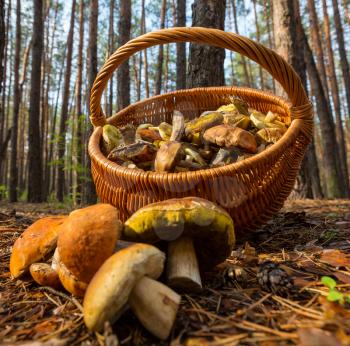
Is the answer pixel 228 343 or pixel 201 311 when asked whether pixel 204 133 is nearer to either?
pixel 201 311

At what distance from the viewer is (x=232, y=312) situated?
1060 millimetres

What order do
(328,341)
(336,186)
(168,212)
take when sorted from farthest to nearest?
(336,186) → (168,212) → (328,341)

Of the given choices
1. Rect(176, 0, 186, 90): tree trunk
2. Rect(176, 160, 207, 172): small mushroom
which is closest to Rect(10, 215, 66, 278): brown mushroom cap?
Rect(176, 160, 207, 172): small mushroom

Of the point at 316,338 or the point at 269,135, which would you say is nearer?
the point at 316,338

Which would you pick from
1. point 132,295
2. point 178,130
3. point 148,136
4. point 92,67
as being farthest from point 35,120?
point 132,295

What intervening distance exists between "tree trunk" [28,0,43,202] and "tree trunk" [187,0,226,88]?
5133mm

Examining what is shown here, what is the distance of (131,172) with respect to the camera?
162 cm

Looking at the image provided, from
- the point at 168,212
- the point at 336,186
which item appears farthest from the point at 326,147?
the point at 168,212

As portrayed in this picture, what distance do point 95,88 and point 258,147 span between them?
47.8 inches

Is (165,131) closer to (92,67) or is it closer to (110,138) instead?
(110,138)

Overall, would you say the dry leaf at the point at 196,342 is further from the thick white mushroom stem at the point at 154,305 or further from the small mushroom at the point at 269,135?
the small mushroom at the point at 269,135

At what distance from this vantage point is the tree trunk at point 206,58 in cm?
349

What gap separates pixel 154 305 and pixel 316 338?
0.45 m

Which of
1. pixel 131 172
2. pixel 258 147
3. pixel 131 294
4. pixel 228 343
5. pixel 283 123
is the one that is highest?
pixel 283 123
